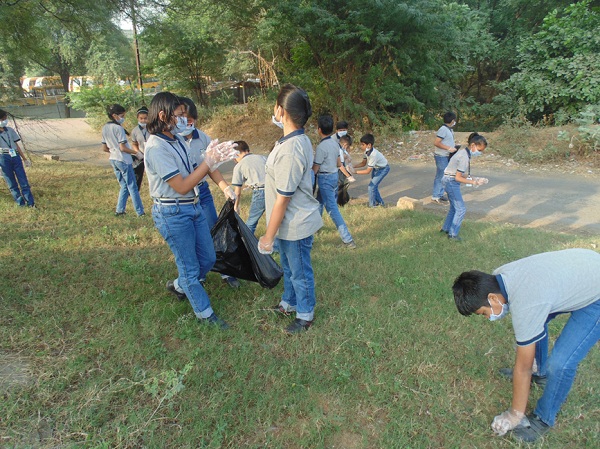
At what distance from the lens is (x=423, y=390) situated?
2.63 meters

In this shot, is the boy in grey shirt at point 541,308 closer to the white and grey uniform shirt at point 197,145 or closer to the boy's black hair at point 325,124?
the boy's black hair at point 325,124

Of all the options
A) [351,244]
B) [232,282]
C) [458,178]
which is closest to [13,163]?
[232,282]

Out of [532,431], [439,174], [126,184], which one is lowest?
[532,431]

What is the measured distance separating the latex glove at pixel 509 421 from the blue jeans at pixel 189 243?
2.11 m

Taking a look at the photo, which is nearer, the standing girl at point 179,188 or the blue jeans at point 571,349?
the blue jeans at point 571,349

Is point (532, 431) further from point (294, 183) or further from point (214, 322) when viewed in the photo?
point (214, 322)

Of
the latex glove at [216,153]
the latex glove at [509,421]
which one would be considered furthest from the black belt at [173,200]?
the latex glove at [509,421]

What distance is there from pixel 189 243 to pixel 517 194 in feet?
22.5

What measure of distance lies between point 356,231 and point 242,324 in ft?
8.81

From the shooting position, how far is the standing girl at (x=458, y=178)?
4.88m

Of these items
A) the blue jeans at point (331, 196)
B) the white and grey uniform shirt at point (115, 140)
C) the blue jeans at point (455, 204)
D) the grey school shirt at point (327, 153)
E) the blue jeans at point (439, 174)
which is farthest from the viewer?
the blue jeans at point (439, 174)

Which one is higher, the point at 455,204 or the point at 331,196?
the point at 331,196

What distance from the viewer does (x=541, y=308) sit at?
1975mm

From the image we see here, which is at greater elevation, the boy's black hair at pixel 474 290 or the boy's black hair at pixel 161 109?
the boy's black hair at pixel 161 109
